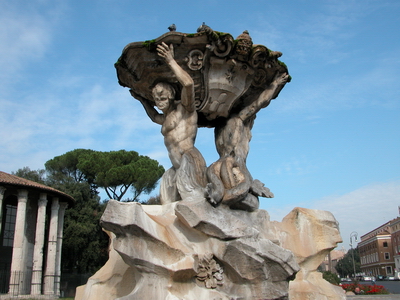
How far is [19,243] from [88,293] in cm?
1970

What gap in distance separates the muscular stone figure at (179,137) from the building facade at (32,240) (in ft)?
59.7

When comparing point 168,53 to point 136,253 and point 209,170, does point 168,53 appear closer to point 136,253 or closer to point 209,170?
point 209,170

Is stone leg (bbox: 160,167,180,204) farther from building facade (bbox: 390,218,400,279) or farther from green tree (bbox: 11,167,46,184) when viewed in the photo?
building facade (bbox: 390,218,400,279)

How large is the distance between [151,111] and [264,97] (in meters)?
1.97

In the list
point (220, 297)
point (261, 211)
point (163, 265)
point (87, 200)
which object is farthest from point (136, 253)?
point (87, 200)

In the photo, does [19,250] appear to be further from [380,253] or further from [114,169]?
[380,253]

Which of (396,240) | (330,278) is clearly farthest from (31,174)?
(396,240)

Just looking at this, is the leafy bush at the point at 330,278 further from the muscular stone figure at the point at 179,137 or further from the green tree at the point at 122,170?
the green tree at the point at 122,170

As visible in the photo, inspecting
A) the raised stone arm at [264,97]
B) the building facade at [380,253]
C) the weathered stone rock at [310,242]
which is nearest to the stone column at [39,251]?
the raised stone arm at [264,97]

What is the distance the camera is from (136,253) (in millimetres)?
4410

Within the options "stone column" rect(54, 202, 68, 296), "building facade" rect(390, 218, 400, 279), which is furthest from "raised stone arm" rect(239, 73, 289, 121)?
"building facade" rect(390, 218, 400, 279)

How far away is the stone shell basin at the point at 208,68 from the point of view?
5.83 metres

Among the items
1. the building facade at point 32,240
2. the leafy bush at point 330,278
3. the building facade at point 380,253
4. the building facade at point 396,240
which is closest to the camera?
the leafy bush at point 330,278

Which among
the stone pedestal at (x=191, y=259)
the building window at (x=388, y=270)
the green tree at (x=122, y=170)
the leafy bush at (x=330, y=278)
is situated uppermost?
the green tree at (x=122, y=170)
